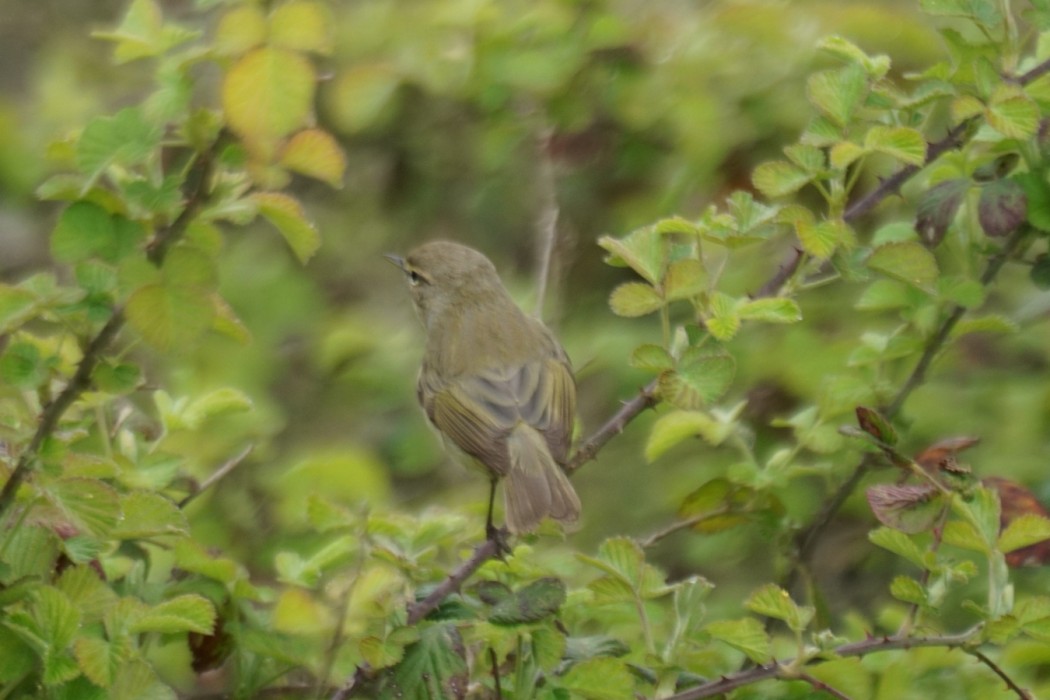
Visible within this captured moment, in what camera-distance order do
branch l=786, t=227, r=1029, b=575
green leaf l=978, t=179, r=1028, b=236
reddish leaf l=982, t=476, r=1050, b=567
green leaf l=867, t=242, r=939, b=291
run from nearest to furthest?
green leaf l=867, t=242, r=939, b=291 → green leaf l=978, t=179, r=1028, b=236 → reddish leaf l=982, t=476, r=1050, b=567 → branch l=786, t=227, r=1029, b=575

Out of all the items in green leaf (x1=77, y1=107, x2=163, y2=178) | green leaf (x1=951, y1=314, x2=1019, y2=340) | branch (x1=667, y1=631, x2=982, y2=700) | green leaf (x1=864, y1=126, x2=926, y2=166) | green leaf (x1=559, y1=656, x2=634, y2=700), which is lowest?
branch (x1=667, y1=631, x2=982, y2=700)

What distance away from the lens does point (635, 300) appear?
1.96 metres

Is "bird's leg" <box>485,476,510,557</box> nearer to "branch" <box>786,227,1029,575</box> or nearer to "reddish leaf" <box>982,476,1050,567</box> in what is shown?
"branch" <box>786,227,1029,575</box>

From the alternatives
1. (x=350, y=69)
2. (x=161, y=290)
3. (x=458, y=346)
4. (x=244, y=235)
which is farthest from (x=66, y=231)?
(x=244, y=235)

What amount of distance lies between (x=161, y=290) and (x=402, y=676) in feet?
1.96

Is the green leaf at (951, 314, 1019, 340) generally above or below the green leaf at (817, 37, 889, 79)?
below

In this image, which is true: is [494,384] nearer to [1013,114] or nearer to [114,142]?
[1013,114]

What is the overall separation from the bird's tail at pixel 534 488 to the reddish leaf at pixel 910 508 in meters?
0.60

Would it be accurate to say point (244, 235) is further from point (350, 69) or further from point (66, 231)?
point (66, 231)

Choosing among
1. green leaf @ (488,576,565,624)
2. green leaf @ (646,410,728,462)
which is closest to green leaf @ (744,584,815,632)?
green leaf @ (488,576,565,624)

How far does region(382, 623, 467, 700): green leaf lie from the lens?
180 cm

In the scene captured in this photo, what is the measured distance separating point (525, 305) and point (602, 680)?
5.70ft

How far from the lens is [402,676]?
182 cm

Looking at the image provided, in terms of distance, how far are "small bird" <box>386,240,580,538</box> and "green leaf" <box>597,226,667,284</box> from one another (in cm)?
53
